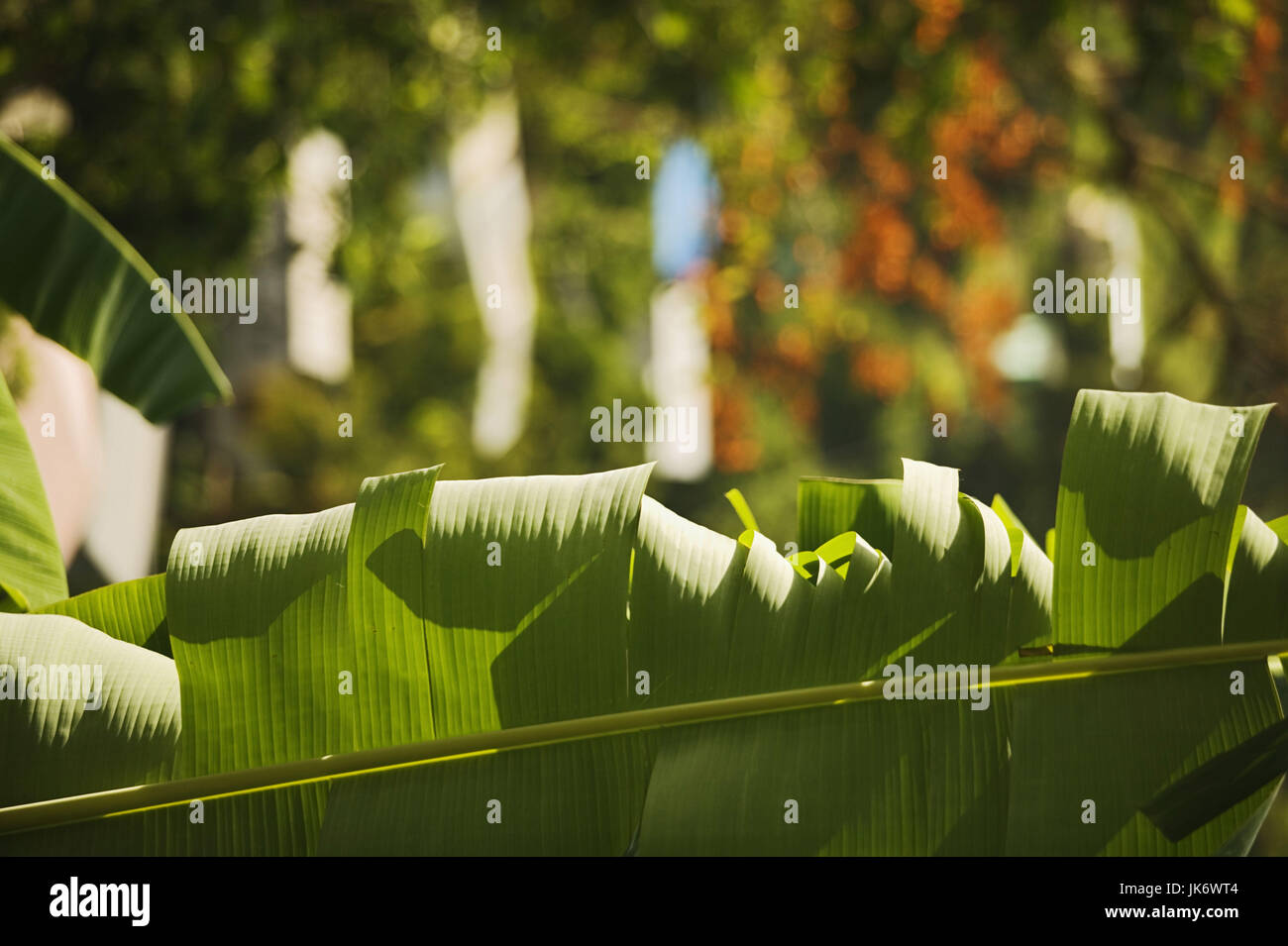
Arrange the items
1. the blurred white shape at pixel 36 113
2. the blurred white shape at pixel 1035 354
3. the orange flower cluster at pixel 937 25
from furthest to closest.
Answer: the blurred white shape at pixel 1035 354 → the orange flower cluster at pixel 937 25 → the blurred white shape at pixel 36 113

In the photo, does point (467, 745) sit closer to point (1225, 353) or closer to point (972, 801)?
point (972, 801)

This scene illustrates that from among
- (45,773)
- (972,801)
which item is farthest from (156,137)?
(972,801)

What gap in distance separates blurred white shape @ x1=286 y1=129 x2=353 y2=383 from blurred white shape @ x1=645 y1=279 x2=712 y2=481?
79cm

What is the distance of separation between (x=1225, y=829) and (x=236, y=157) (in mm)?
1440

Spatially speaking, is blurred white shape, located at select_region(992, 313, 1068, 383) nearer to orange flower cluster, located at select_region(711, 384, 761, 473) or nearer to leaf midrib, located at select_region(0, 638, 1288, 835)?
orange flower cluster, located at select_region(711, 384, 761, 473)

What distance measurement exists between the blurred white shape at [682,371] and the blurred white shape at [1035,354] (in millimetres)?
1084

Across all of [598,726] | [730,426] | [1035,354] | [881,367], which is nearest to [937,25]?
[881,367]

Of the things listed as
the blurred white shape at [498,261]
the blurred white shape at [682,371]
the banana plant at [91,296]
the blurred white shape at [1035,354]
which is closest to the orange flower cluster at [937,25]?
the blurred white shape at [682,371]

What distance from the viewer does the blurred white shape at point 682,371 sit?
2.36 m

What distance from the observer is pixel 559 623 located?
0.26 metres

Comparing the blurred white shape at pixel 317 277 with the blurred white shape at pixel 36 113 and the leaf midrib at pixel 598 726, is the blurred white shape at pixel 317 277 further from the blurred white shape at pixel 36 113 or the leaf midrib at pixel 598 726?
the leaf midrib at pixel 598 726

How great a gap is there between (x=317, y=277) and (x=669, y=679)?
6.13 ft

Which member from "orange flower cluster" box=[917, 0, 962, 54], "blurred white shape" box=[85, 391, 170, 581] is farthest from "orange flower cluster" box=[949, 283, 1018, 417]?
"blurred white shape" box=[85, 391, 170, 581]

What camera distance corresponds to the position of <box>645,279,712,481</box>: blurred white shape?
7.73ft
